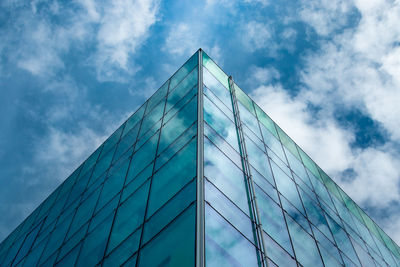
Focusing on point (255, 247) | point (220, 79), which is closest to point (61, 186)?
point (220, 79)

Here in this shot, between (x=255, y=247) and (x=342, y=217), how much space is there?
1139cm

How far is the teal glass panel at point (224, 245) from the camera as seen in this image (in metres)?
7.05

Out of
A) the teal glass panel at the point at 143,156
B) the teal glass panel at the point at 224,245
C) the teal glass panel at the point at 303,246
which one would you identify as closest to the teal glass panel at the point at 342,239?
the teal glass panel at the point at 303,246

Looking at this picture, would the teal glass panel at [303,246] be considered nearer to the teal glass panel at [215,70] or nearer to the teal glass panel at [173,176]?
the teal glass panel at [173,176]

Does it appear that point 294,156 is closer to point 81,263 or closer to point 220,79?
point 220,79

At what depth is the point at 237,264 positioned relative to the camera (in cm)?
737

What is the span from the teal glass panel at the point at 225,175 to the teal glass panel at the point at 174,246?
1488 mm

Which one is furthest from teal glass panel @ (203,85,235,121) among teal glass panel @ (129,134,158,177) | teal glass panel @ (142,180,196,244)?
teal glass panel @ (142,180,196,244)

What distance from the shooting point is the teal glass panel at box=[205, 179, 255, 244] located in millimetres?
8219

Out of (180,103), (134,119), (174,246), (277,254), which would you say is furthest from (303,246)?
(134,119)

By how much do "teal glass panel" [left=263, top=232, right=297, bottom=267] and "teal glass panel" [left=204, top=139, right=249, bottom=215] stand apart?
1.05 meters

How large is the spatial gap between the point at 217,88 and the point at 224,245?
817 centimetres

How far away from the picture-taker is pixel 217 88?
46.3ft

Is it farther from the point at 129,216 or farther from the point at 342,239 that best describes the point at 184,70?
the point at 342,239
